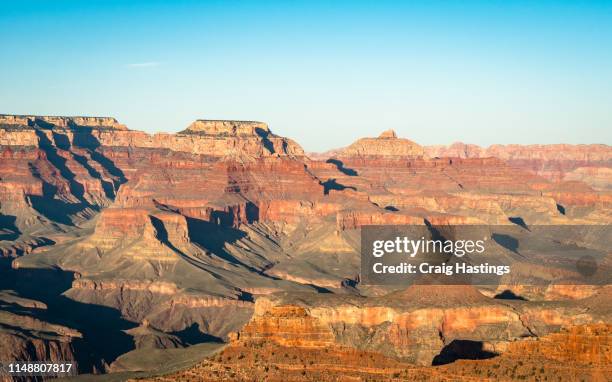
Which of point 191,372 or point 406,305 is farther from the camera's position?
point 406,305

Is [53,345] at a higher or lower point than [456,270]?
lower

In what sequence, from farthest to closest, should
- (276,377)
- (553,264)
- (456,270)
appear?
(553,264) < (456,270) < (276,377)

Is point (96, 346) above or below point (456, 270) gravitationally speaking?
below

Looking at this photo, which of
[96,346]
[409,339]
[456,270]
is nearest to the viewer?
[409,339]

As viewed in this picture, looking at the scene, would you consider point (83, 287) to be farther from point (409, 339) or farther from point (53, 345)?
point (409, 339)

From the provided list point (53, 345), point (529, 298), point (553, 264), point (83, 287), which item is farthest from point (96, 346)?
point (553, 264)

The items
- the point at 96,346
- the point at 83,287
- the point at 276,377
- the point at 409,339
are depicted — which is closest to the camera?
the point at 276,377

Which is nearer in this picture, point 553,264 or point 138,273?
point 553,264

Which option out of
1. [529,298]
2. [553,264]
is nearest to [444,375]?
[529,298]

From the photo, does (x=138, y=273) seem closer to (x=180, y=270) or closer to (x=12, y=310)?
(x=180, y=270)
